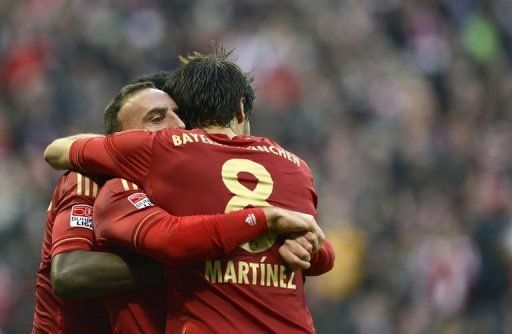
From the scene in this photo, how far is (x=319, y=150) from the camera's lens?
466 inches

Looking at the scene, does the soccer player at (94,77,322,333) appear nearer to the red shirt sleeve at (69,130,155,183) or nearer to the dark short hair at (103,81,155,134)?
the red shirt sleeve at (69,130,155,183)

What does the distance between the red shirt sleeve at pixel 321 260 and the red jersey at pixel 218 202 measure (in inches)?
7.6

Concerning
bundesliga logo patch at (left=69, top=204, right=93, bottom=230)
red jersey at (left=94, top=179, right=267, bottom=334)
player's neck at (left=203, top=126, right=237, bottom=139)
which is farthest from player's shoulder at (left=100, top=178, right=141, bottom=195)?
player's neck at (left=203, top=126, right=237, bottom=139)

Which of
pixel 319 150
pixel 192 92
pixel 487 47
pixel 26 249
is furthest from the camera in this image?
pixel 487 47

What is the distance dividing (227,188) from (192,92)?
0.53 meters

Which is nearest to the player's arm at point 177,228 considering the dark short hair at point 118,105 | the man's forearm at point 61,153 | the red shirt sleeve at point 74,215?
the red shirt sleeve at point 74,215

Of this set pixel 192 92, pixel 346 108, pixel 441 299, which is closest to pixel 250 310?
pixel 192 92

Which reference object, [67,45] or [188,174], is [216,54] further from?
[67,45]

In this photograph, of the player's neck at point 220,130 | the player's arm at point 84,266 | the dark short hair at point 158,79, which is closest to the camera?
the player's arm at point 84,266

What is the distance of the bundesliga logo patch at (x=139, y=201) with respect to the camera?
440cm

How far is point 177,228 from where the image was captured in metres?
4.29

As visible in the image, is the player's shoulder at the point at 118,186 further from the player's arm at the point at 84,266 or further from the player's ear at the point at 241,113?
the player's ear at the point at 241,113

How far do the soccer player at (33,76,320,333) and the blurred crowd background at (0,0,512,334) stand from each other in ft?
16.8

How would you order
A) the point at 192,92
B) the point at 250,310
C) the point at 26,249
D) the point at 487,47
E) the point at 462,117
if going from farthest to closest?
the point at 487,47 → the point at 462,117 → the point at 26,249 → the point at 192,92 → the point at 250,310
